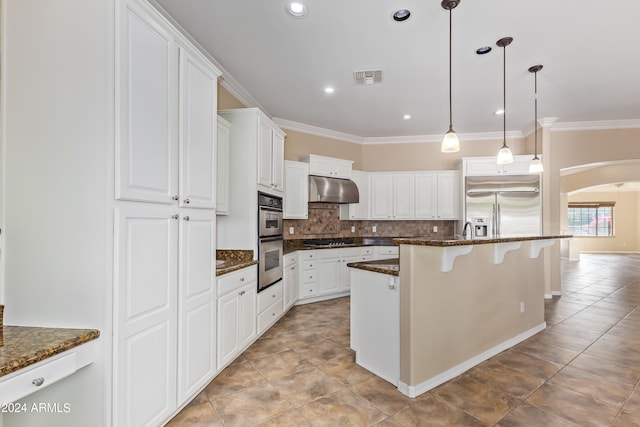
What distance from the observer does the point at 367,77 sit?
3666mm

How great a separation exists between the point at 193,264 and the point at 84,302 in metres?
0.72

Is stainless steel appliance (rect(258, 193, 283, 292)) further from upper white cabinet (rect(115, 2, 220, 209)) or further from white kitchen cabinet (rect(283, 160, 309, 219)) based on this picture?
upper white cabinet (rect(115, 2, 220, 209))

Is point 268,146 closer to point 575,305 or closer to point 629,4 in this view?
point 629,4

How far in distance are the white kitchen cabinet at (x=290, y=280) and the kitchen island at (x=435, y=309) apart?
1.60m

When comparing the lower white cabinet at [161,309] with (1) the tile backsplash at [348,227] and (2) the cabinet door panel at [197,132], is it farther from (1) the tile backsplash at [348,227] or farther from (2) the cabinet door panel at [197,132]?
(1) the tile backsplash at [348,227]

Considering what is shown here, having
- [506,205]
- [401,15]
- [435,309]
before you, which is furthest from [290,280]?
[506,205]

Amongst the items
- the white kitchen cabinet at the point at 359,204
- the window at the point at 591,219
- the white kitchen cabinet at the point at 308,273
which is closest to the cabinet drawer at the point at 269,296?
the white kitchen cabinet at the point at 308,273

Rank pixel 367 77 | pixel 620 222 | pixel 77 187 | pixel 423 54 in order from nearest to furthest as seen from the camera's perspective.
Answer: pixel 77 187 < pixel 423 54 < pixel 367 77 < pixel 620 222

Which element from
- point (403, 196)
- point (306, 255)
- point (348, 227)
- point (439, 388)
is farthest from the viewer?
point (348, 227)

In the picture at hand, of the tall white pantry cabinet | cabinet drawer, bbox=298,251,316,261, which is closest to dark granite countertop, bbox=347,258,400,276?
the tall white pantry cabinet

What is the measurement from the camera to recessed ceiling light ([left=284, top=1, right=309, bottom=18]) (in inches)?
96.0

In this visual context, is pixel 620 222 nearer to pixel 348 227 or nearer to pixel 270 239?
pixel 348 227

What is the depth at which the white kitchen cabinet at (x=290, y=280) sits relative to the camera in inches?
171

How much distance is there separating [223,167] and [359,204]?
10.9 ft
